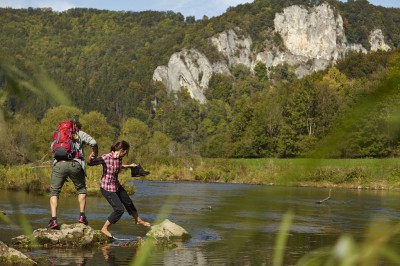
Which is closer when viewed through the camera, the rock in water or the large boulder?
the large boulder

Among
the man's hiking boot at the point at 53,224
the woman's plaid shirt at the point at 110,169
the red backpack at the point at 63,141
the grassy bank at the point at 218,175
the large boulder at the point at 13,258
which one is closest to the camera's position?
the red backpack at the point at 63,141

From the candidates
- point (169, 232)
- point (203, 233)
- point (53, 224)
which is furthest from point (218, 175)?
point (53, 224)

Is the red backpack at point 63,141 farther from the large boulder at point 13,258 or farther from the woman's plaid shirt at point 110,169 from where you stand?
the woman's plaid shirt at point 110,169

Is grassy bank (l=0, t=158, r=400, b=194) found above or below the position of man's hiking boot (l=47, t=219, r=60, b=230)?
below

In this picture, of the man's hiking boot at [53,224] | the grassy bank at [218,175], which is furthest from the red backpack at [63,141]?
the grassy bank at [218,175]

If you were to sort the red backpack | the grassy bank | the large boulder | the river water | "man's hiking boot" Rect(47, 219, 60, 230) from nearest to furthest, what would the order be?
1. the red backpack
2. the large boulder
3. the river water
4. "man's hiking boot" Rect(47, 219, 60, 230)
5. the grassy bank

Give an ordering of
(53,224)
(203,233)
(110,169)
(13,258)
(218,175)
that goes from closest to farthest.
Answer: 1. (13,258)
2. (53,224)
3. (110,169)
4. (203,233)
5. (218,175)

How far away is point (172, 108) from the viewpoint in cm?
19438

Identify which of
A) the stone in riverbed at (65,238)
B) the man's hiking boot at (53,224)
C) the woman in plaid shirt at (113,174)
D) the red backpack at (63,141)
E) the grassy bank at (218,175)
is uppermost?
the red backpack at (63,141)

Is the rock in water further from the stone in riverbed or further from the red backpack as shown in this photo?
→ the red backpack

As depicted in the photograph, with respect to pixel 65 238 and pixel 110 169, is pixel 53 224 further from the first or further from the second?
pixel 110 169

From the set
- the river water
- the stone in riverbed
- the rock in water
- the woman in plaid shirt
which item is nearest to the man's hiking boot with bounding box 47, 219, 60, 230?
the stone in riverbed

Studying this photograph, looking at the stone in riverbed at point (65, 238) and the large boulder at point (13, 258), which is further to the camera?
the stone in riverbed at point (65, 238)

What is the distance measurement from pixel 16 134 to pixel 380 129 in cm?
62
